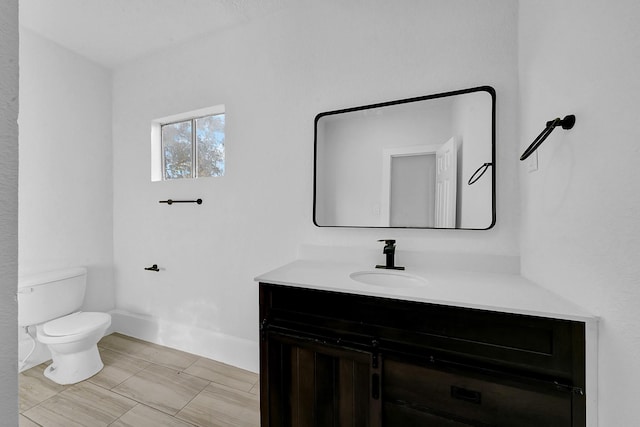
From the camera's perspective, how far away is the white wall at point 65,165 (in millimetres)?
2006

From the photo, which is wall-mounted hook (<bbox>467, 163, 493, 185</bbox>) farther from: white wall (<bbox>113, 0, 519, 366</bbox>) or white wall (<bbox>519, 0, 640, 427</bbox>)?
white wall (<bbox>519, 0, 640, 427</bbox>)

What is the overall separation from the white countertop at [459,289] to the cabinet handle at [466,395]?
0.97ft

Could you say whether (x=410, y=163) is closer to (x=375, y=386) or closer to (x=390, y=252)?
(x=390, y=252)

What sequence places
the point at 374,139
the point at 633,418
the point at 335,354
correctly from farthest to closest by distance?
1. the point at 374,139
2. the point at 335,354
3. the point at 633,418

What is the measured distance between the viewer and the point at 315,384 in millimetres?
1207

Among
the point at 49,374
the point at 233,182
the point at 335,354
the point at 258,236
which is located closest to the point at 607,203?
the point at 335,354

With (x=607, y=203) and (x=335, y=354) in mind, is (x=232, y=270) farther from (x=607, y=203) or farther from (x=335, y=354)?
(x=607, y=203)

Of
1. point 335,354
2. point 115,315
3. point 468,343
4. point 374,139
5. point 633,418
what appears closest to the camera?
point 633,418

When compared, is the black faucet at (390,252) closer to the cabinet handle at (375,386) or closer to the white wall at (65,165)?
the cabinet handle at (375,386)

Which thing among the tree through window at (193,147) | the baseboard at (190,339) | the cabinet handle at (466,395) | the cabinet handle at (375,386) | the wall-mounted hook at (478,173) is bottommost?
the baseboard at (190,339)

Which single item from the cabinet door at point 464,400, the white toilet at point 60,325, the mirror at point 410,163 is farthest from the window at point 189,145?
the cabinet door at point 464,400

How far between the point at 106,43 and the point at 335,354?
9.28 feet

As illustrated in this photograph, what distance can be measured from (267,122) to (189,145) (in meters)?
0.90

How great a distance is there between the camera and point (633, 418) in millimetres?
681
